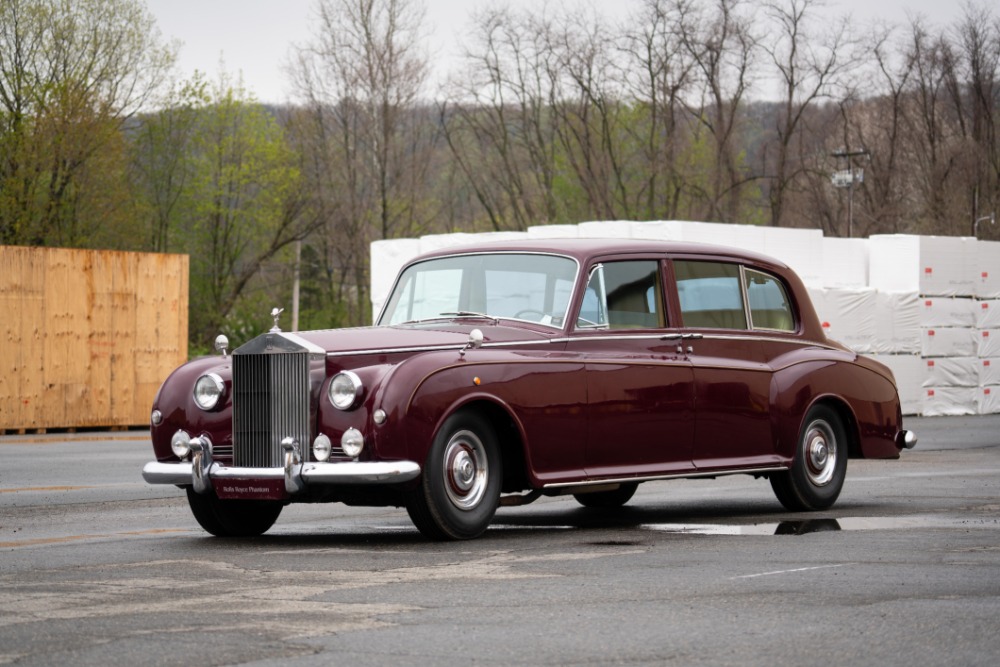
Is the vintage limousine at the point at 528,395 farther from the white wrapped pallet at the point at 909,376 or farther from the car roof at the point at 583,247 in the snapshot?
the white wrapped pallet at the point at 909,376

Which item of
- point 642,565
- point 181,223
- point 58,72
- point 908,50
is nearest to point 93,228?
point 58,72

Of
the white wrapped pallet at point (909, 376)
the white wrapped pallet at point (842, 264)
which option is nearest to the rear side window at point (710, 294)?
the white wrapped pallet at point (842, 264)

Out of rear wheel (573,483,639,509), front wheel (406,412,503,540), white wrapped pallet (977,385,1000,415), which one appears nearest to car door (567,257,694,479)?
front wheel (406,412,503,540)

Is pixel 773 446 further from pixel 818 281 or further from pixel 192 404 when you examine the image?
pixel 818 281

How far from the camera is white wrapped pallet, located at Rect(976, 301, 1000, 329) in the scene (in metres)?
32.0

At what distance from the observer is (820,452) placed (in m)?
11.4

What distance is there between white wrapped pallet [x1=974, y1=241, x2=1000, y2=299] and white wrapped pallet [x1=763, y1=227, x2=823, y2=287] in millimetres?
3989

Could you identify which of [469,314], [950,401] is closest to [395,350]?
[469,314]

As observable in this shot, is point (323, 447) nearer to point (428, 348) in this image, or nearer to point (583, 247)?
point (428, 348)

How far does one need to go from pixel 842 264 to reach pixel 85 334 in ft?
49.5

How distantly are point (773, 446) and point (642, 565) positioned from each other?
3.50m

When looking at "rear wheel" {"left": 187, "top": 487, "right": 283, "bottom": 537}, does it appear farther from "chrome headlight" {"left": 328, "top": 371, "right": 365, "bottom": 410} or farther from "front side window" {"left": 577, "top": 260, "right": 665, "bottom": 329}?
"front side window" {"left": 577, "top": 260, "right": 665, "bottom": 329}

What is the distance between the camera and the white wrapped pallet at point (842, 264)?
30.5 m

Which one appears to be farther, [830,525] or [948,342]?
[948,342]
